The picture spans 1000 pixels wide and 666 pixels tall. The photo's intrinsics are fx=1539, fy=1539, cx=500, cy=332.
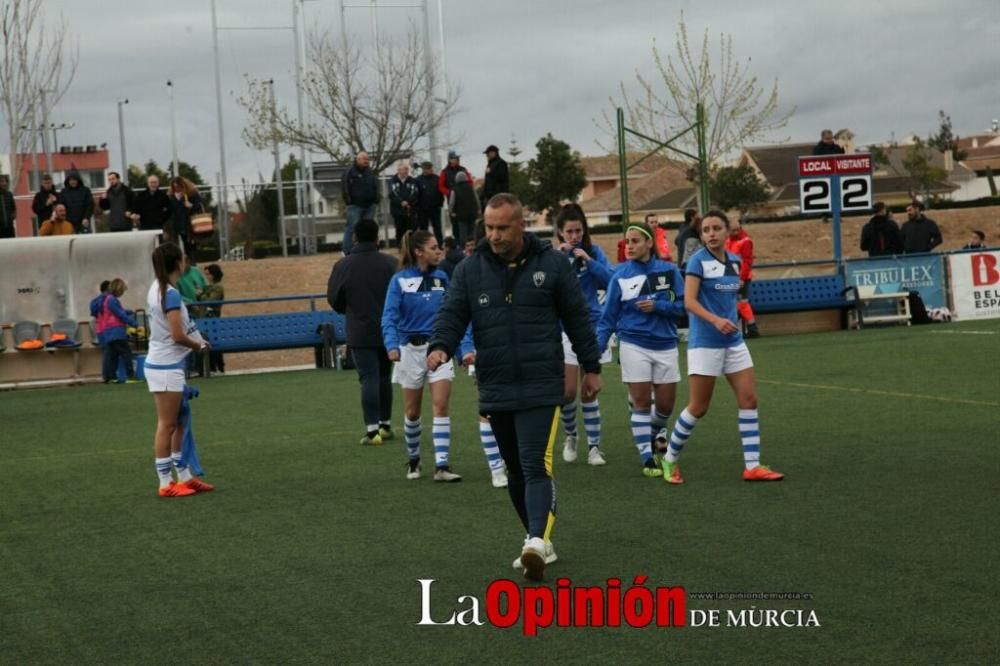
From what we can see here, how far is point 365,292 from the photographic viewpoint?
1350 centimetres

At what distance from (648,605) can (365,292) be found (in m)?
7.10

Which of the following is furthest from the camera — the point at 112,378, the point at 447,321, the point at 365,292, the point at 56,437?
the point at 112,378

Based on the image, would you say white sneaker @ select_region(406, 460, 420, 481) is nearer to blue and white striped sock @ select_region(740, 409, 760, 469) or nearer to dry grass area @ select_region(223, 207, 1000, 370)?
blue and white striped sock @ select_region(740, 409, 760, 469)

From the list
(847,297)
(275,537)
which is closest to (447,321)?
(275,537)

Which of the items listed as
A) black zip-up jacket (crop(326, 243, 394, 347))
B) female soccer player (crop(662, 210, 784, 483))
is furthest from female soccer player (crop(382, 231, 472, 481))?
female soccer player (crop(662, 210, 784, 483))

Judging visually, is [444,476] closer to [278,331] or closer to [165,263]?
[165,263]

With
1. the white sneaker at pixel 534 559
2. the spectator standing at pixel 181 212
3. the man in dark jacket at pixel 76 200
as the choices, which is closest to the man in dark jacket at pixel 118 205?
the man in dark jacket at pixel 76 200

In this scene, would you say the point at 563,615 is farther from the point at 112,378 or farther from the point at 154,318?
the point at 112,378

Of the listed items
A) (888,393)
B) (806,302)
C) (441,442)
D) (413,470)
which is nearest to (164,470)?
(413,470)

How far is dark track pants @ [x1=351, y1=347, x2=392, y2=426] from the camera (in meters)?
13.6

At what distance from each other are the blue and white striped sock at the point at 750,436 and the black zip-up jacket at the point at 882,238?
65.0ft

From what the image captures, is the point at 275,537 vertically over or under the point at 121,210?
under

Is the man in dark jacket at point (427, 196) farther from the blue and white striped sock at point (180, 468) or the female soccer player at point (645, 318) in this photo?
the female soccer player at point (645, 318)

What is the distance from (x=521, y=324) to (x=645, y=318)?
3527mm
